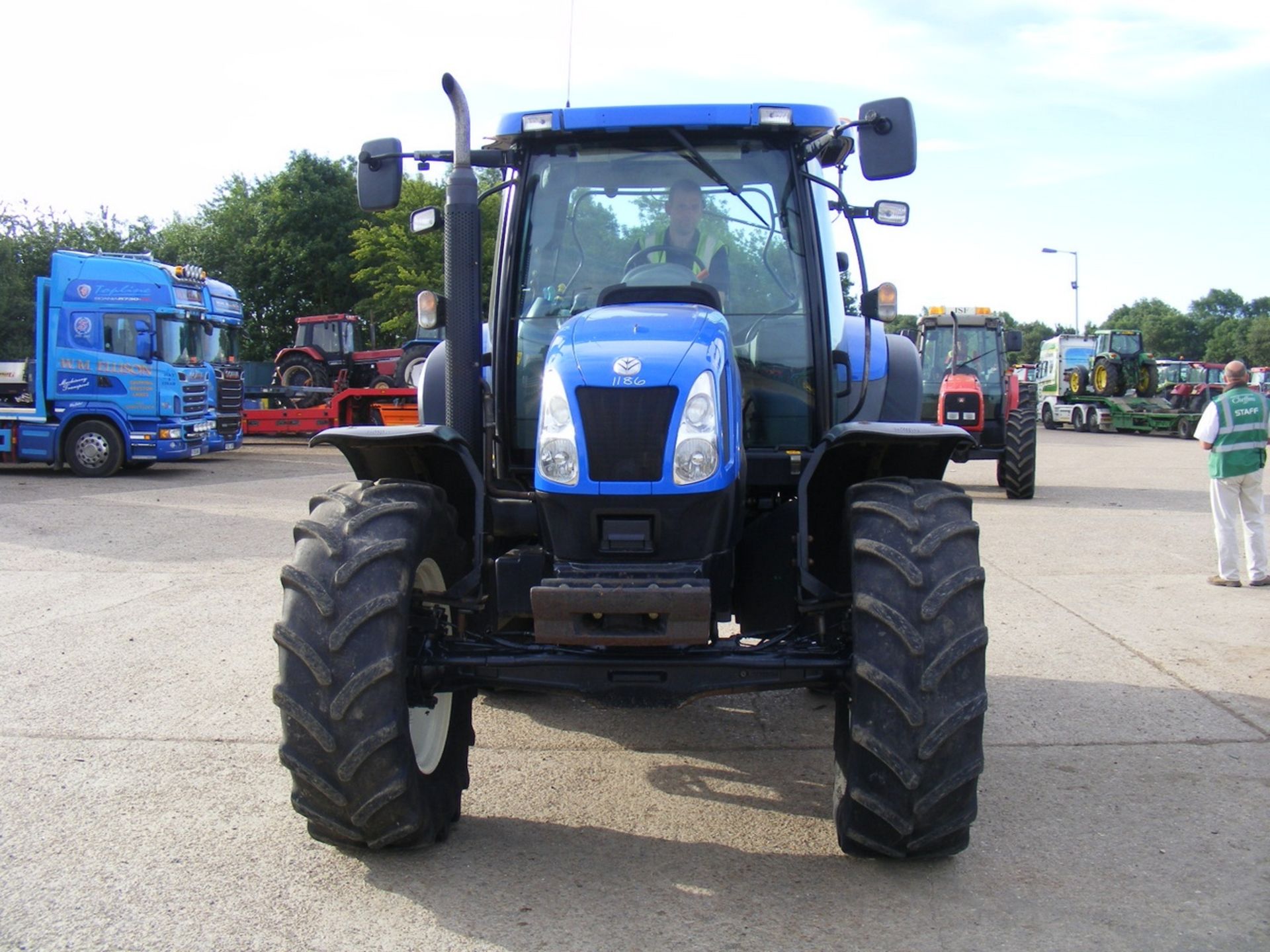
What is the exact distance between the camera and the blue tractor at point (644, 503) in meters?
3.52

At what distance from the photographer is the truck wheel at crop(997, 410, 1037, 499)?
51.4ft

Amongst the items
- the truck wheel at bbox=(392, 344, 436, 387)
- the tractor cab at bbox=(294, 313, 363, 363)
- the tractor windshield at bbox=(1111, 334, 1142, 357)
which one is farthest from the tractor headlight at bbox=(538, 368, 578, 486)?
the tractor windshield at bbox=(1111, 334, 1142, 357)

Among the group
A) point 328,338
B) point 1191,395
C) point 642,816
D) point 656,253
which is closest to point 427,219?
point 656,253

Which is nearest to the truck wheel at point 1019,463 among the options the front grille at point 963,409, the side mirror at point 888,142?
the front grille at point 963,409

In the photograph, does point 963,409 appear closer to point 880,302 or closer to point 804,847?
point 880,302

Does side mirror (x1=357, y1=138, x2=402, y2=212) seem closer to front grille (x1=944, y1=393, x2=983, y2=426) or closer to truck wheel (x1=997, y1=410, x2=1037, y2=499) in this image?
truck wheel (x1=997, y1=410, x2=1037, y2=499)

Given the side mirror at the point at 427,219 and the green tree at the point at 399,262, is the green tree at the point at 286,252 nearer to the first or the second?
the green tree at the point at 399,262

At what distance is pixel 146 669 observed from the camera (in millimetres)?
6469

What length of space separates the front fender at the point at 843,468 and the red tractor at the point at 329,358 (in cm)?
2722

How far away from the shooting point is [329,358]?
3130cm

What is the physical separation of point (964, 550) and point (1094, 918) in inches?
44.6

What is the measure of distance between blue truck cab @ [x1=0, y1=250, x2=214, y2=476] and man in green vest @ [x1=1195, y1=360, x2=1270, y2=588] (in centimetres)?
1559

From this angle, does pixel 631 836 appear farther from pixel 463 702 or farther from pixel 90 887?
pixel 90 887

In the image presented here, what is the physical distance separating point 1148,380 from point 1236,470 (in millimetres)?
28073
